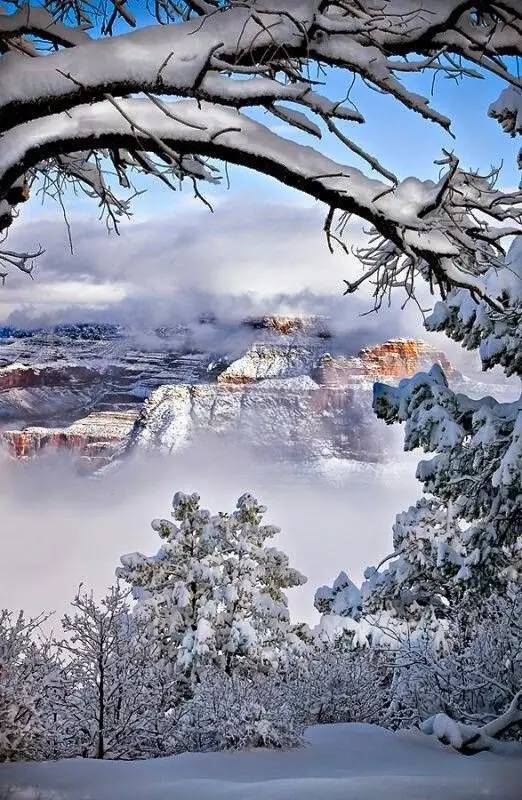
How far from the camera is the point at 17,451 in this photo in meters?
102

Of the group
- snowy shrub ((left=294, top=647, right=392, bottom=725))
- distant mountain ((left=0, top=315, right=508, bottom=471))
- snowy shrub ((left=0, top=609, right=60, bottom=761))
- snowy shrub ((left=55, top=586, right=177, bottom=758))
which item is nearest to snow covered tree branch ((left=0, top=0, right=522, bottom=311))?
snowy shrub ((left=0, top=609, right=60, bottom=761))

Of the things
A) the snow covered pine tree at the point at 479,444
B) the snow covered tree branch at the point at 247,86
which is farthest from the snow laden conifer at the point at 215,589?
the snow covered tree branch at the point at 247,86

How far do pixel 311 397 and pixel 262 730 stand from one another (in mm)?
90726

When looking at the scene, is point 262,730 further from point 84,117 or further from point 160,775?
point 84,117

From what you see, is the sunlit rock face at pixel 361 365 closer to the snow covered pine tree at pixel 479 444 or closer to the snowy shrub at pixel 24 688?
the snow covered pine tree at pixel 479 444

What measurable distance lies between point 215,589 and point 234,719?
8.89 meters

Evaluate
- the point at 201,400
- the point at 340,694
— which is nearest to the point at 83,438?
the point at 201,400

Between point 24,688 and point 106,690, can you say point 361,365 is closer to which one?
point 106,690

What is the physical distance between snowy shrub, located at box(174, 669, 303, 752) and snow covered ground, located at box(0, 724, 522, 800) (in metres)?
0.85

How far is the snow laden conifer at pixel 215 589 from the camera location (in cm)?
1673

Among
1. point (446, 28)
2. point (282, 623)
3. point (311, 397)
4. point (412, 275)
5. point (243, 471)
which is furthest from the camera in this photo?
point (311, 397)

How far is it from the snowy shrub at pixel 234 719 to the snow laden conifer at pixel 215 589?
6.42 m

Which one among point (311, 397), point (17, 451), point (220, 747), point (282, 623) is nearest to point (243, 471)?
point (311, 397)

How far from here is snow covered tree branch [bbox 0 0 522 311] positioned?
3.39m
